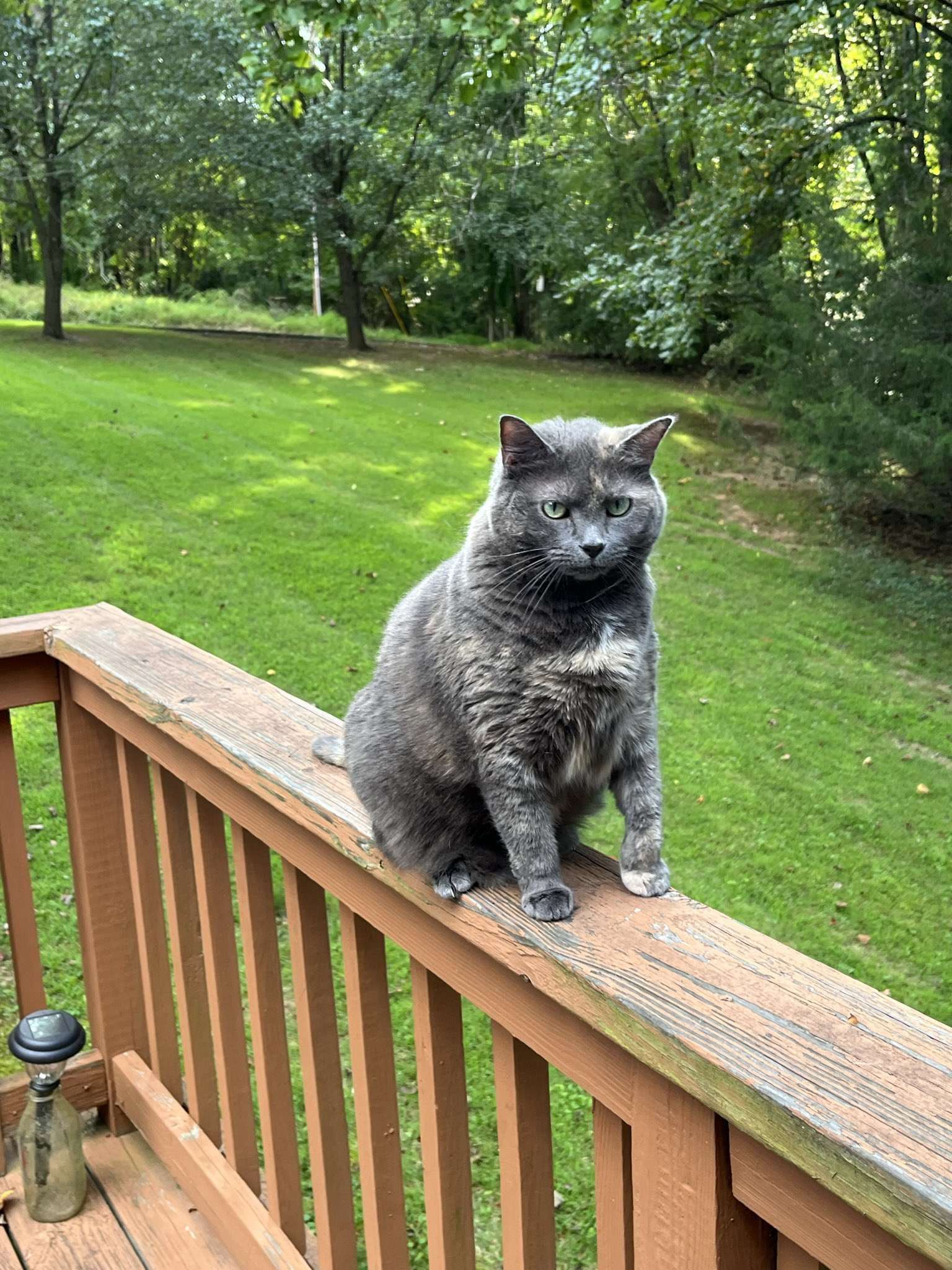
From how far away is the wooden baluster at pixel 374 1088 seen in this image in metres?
1.46

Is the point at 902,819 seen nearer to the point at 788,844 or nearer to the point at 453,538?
the point at 788,844

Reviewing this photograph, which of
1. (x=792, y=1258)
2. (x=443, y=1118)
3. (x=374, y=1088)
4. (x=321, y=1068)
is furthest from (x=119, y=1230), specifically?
(x=792, y=1258)

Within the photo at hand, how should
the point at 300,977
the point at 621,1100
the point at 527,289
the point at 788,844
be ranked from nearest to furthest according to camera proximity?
the point at 621,1100 → the point at 300,977 → the point at 788,844 → the point at 527,289

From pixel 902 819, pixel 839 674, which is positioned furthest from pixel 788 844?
pixel 839 674

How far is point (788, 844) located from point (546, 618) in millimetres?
3475

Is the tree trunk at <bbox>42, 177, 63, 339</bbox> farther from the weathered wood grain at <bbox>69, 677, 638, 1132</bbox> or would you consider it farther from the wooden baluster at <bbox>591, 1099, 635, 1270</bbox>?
the wooden baluster at <bbox>591, 1099, 635, 1270</bbox>

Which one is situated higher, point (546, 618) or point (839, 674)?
point (546, 618)

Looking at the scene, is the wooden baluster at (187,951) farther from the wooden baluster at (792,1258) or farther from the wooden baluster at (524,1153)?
the wooden baluster at (792,1258)

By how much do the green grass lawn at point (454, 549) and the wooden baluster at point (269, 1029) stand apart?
937 mm

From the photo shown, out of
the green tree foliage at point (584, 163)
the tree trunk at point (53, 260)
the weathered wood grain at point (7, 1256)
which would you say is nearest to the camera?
the weathered wood grain at point (7, 1256)

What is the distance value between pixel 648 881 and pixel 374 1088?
1.98ft

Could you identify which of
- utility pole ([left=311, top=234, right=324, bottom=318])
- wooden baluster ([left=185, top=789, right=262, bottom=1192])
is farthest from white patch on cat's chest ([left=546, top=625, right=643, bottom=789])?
utility pole ([left=311, top=234, right=324, bottom=318])

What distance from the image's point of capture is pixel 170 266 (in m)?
23.6

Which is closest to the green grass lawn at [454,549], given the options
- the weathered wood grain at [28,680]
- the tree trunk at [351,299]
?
the weathered wood grain at [28,680]
